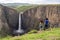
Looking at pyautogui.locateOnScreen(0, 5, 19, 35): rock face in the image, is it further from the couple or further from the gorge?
the couple

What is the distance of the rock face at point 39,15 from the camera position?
42.8 meters

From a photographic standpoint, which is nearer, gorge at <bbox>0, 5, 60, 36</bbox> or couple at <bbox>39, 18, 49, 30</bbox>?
couple at <bbox>39, 18, 49, 30</bbox>

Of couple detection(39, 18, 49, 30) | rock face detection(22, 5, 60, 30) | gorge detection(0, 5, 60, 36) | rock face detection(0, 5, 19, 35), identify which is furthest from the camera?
rock face detection(0, 5, 19, 35)

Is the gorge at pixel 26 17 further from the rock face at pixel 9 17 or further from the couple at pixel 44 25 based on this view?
the couple at pixel 44 25

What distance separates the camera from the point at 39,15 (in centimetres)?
4672

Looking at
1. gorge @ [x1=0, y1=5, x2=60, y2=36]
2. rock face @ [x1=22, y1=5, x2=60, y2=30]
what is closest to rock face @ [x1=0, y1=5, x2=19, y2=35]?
gorge @ [x1=0, y1=5, x2=60, y2=36]

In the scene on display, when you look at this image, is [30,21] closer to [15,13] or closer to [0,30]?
[15,13]

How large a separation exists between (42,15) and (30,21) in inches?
149

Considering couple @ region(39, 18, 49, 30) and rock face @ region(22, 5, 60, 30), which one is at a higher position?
couple @ region(39, 18, 49, 30)

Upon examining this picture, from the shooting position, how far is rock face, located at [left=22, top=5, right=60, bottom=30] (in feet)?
140

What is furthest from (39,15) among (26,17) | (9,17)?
(9,17)

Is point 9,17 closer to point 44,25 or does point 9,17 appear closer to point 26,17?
point 26,17

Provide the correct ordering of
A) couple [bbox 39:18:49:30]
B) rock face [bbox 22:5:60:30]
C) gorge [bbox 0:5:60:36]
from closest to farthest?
couple [bbox 39:18:49:30] < rock face [bbox 22:5:60:30] < gorge [bbox 0:5:60:36]

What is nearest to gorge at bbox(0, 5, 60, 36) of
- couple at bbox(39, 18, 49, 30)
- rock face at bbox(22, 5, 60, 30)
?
rock face at bbox(22, 5, 60, 30)
